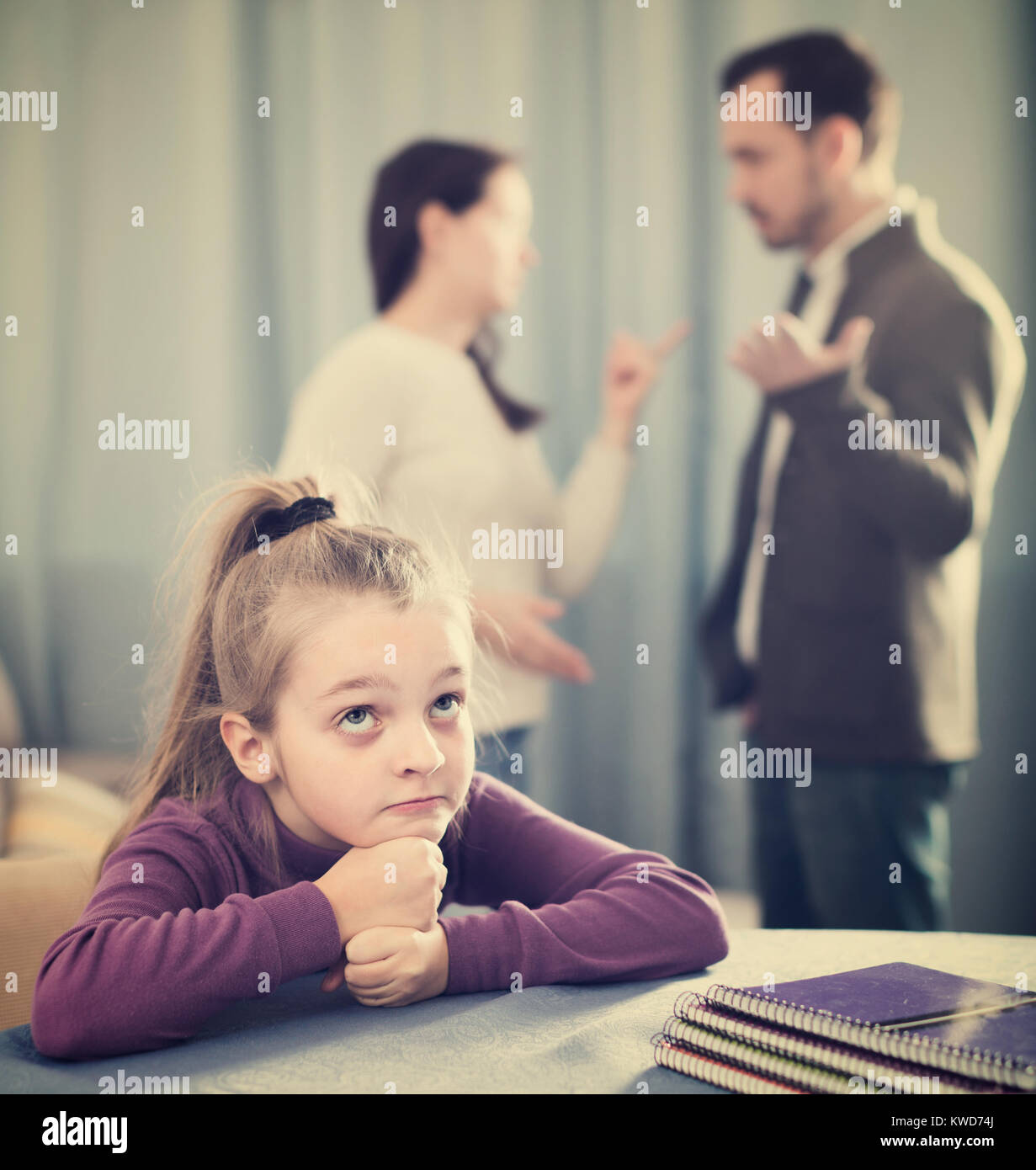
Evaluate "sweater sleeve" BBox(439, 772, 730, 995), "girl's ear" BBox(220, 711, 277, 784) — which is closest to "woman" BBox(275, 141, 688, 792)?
"sweater sleeve" BBox(439, 772, 730, 995)

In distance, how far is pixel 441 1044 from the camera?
713mm

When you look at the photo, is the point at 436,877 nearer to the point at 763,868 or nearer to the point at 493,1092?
the point at 493,1092

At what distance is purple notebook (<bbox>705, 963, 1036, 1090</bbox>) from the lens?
577 mm

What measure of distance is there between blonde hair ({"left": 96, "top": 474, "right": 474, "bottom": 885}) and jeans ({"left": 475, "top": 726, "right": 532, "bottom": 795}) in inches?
23.0

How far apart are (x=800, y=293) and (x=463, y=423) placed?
0.68m

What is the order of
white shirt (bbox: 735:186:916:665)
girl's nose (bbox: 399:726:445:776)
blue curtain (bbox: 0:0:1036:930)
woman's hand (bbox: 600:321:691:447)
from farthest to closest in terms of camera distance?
blue curtain (bbox: 0:0:1036:930) < woman's hand (bbox: 600:321:691:447) < white shirt (bbox: 735:186:916:665) < girl's nose (bbox: 399:726:445:776)

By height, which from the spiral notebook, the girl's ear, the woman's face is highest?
the woman's face

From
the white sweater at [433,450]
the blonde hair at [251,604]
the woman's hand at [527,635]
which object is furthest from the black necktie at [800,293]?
the blonde hair at [251,604]

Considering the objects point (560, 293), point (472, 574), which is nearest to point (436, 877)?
point (472, 574)

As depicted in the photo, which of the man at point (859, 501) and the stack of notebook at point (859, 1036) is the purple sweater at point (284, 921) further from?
the man at point (859, 501)

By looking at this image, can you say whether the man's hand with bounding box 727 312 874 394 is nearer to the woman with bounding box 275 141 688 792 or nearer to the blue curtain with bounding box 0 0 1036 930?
the woman with bounding box 275 141 688 792

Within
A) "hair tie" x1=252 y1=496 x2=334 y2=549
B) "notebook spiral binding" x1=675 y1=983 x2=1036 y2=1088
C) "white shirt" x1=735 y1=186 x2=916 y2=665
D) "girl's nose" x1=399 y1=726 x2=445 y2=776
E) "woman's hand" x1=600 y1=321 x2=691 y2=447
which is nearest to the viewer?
"notebook spiral binding" x1=675 y1=983 x2=1036 y2=1088

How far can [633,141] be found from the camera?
2.48m

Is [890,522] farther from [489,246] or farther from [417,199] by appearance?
[417,199]
